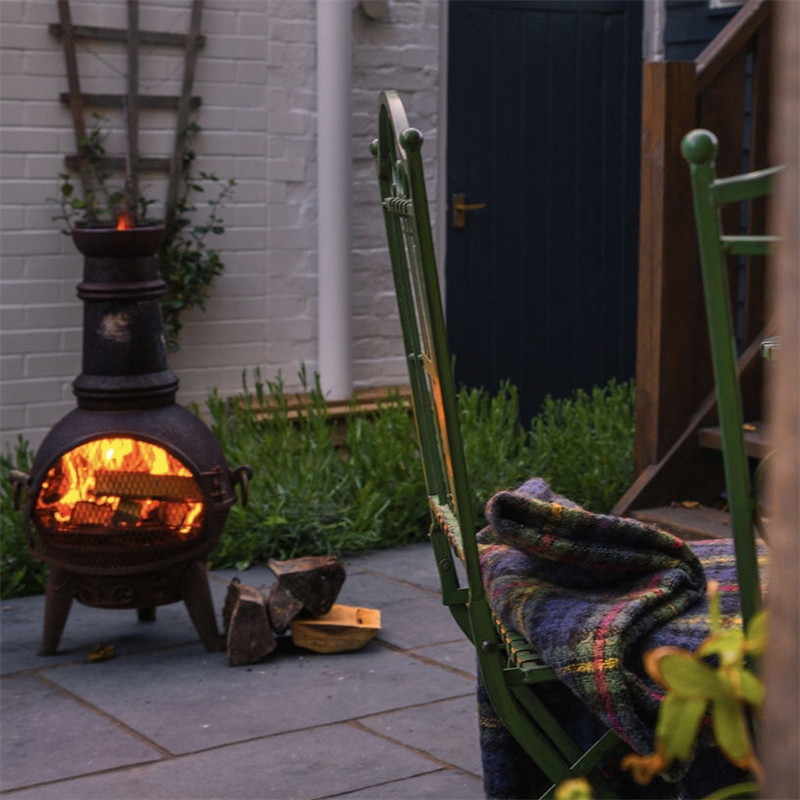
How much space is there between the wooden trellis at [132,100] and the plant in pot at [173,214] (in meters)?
0.01

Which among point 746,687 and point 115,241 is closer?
point 746,687

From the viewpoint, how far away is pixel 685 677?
0.78 metres

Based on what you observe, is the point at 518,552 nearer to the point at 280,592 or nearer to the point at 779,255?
the point at 779,255

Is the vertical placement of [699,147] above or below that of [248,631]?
above

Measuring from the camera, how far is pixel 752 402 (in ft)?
15.8

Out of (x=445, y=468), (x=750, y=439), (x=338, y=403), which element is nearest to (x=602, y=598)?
(x=445, y=468)

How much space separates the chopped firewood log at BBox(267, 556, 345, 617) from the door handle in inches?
116

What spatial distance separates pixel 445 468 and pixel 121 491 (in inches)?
64.5

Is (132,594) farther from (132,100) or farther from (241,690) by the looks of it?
(132,100)

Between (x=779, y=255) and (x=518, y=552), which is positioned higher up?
(x=779, y=255)

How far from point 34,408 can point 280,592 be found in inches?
78.5

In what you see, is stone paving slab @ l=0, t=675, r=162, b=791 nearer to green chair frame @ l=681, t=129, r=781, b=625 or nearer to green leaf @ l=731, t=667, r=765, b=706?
green chair frame @ l=681, t=129, r=781, b=625

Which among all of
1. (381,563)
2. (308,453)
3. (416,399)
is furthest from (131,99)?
(416,399)

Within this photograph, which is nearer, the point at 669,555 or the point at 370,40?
the point at 669,555
